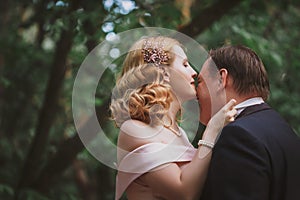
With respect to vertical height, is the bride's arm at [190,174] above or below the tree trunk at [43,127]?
above

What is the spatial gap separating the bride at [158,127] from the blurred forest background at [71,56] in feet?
6.80

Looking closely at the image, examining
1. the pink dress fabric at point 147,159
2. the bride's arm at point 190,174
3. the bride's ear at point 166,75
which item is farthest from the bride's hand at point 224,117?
the bride's ear at point 166,75

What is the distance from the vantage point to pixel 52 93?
22.6 ft

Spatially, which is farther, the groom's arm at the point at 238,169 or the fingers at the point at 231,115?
the fingers at the point at 231,115

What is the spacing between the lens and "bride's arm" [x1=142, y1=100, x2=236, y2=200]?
2506 mm

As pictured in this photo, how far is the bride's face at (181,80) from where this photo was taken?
2752mm

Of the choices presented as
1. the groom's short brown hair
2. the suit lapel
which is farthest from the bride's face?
the suit lapel

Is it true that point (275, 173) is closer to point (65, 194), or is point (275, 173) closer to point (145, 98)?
point (145, 98)

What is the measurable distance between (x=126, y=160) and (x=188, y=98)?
414mm

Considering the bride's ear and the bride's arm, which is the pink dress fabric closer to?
the bride's arm

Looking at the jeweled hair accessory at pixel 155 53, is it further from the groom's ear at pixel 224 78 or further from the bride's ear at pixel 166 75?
the groom's ear at pixel 224 78

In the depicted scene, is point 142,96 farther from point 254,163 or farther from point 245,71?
point 254,163

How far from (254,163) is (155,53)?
72 centimetres

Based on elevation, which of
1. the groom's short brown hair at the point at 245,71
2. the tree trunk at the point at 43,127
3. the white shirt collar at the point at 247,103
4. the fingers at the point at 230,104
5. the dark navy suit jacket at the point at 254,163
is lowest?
the tree trunk at the point at 43,127
